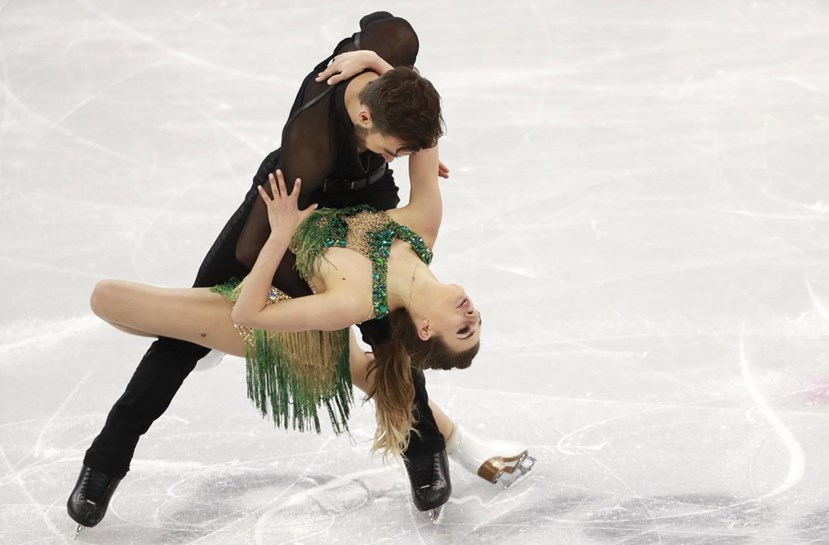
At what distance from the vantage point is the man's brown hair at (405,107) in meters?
3.05

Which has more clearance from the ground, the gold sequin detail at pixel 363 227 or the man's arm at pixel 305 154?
the man's arm at pixel 305 154

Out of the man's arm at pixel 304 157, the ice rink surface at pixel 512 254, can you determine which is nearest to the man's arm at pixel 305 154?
the man's arm at pixel 304 157

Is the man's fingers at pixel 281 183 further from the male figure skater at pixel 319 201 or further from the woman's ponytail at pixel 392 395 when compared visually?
the woman's ponytail at pixel 392 395

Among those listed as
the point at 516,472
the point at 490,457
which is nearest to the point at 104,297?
the point at 490,457

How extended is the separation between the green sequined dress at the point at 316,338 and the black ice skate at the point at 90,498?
1.60ft

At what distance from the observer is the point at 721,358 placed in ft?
14.3

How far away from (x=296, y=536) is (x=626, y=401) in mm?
1246

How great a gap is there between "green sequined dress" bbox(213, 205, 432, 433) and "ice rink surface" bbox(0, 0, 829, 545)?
343 mm

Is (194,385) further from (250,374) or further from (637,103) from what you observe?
(637,103)

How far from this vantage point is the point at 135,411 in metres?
3.54

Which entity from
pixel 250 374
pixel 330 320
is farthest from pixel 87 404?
pixel 330 320

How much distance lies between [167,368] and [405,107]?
1106mm

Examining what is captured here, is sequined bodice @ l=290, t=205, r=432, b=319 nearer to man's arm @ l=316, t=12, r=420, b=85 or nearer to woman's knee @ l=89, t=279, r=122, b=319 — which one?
man's arm @ l=316, t=12, r=420, b=85

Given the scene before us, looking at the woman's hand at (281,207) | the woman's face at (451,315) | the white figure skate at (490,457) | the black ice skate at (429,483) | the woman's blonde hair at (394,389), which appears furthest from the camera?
the white figure skate at (490,457)
